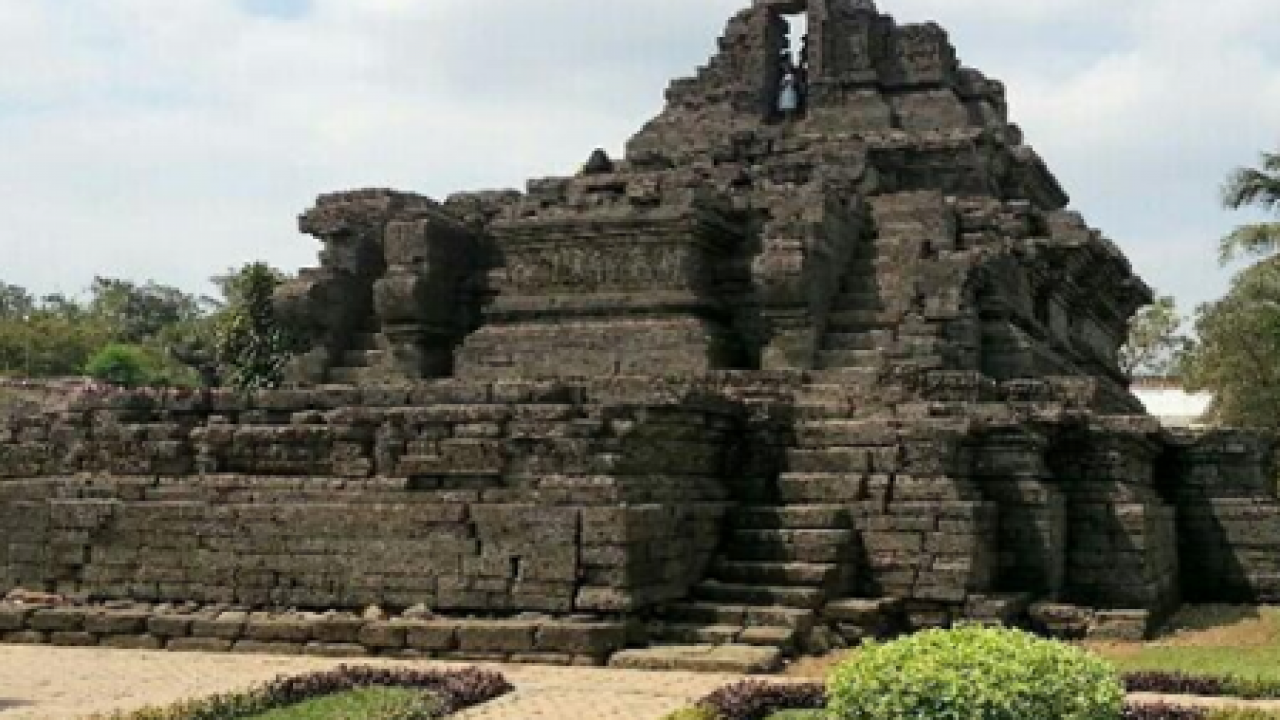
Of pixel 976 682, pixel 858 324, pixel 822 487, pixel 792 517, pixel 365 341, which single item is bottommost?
pixel 976 682

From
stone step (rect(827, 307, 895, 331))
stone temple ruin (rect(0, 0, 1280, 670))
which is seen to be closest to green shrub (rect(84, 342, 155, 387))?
stone temple ruin (rect(0, 0, 1280, 670))

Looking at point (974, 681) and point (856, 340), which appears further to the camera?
point (856, 340)

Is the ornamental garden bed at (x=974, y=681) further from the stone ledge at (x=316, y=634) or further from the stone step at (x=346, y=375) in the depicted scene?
the stone step at (x=346, y=375)

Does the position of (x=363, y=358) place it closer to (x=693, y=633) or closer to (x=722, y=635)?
(x=693, y=633)

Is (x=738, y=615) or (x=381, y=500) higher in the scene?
(x=381, y=500)

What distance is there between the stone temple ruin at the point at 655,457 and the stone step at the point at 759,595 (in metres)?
0.03

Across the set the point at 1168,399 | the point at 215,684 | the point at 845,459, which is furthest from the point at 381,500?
the point at 1168,399

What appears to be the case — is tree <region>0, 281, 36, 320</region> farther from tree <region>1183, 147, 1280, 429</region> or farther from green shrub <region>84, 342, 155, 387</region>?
tree <region>1183, 147, 1280, 429</region>

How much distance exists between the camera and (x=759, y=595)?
12.1 m

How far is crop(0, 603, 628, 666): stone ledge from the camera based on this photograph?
11.2 metres

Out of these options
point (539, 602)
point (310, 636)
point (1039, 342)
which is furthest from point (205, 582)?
point (1039, 342)

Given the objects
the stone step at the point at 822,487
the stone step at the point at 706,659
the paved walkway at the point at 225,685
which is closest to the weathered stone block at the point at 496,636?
the paved walkway at the point at 225,685

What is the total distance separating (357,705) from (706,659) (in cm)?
265

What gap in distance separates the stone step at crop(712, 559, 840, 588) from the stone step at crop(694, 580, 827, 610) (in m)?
0.10
